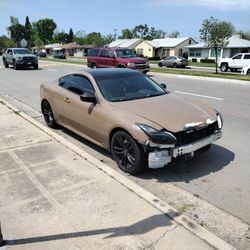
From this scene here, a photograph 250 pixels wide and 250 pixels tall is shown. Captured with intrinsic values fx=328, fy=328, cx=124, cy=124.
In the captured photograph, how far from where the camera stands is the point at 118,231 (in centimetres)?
344

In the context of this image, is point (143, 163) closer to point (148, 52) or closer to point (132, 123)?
point (132, 123)

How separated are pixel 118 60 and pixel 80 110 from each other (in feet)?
Result: 51.7

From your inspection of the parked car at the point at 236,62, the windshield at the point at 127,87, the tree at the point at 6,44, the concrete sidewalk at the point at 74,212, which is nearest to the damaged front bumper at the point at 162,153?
the concrete sidewalk at the point at 74,212

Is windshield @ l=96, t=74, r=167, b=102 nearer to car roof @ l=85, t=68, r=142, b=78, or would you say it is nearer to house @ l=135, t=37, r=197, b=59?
car roof @ l=85, t=68, r=142, b=78

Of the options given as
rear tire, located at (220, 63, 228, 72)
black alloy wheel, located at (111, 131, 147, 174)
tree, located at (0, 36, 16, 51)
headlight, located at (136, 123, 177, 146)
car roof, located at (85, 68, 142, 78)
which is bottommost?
rear tire, located at (220, 63, 228, 72)

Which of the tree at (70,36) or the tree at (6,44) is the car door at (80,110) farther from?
the tree at (70,36)

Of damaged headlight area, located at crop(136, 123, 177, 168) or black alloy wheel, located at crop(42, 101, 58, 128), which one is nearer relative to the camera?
damaged headlight area, located at crop(136, 123, 177, 168)

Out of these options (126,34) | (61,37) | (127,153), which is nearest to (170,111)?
(127,153)

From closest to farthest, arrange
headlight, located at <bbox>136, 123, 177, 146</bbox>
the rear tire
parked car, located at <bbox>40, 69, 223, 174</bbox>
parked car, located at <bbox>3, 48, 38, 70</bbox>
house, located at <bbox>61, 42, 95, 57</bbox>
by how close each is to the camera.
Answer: headlight, located at <bbox>136, 123, 177, 146</bbox> → parked car, located at <bbox>40, 69, 223, 174</bbox> → parked car, located at <bbox>3, 48, 38, 70</bbox> → the rear tire → house, located at <bbox>61, 42, 95, 57</bbox>

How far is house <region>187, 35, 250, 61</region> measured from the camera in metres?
52.6

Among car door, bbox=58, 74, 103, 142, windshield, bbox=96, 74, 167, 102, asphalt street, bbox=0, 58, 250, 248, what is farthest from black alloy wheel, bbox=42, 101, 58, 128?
windshield, bbox=96, 74, 167, 102

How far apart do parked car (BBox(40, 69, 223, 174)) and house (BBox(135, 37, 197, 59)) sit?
64.0 meters

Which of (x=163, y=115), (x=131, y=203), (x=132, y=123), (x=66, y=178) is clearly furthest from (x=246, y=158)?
(x=66, y=178)

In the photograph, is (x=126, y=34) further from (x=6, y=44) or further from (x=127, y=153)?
(x=127, y=153)
